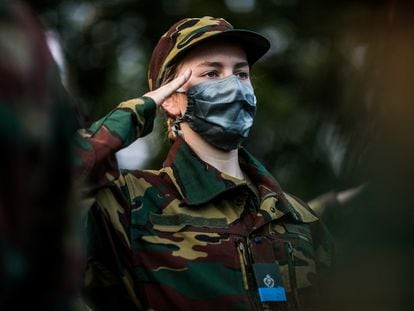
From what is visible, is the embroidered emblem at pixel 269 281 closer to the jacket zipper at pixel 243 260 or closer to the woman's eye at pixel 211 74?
the jacket zipper at pixel 243 260

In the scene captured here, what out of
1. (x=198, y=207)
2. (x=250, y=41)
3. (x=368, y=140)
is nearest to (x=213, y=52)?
(x=250, y=41)

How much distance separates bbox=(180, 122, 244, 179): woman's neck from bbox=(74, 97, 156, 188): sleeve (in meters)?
0.34

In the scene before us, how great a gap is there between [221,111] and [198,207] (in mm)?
373

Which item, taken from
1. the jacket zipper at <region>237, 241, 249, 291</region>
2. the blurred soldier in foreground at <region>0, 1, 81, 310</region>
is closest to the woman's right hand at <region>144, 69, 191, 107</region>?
the jacket zipper at <region>237, 241, 249, 291</region>

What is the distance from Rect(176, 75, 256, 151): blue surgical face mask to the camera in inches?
150

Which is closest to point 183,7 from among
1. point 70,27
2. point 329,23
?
point 70,27

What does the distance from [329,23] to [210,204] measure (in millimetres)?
2257

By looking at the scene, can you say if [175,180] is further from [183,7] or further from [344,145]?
[183,7]

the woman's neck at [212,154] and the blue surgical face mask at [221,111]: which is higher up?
the blue surgical face mask at [221,111]

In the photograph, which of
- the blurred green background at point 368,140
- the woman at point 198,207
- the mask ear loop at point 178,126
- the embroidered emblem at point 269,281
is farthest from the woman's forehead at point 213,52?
the blurred green background at point 368,140

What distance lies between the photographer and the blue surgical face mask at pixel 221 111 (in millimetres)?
3801

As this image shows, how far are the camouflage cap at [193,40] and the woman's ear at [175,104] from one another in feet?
0.33

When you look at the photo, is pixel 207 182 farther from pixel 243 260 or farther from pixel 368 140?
pixel 368 140

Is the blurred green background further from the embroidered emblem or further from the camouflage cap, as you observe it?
the camouflage cap
